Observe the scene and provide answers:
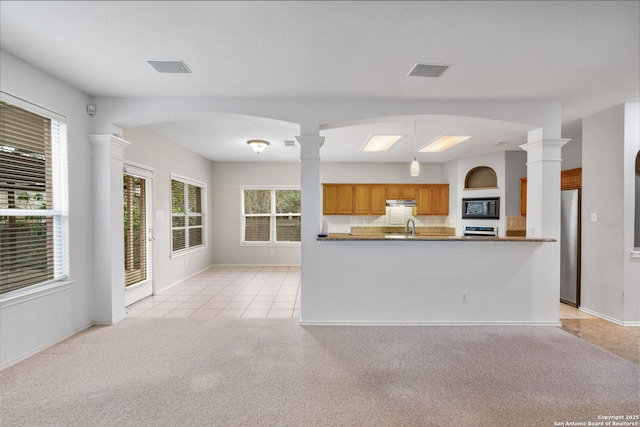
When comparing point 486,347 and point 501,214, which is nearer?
point 486,347

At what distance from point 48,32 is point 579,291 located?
6.55 metres

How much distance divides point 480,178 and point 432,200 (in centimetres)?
116

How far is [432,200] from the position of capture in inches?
290

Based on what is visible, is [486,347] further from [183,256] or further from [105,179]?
[183,256]

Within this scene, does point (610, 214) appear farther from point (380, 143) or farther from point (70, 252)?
point (70, 252)

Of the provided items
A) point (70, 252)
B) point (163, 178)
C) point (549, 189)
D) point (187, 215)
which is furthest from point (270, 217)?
point (549, 189)

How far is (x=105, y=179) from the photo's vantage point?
346 cm

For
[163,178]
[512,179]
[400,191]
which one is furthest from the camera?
[400,191]

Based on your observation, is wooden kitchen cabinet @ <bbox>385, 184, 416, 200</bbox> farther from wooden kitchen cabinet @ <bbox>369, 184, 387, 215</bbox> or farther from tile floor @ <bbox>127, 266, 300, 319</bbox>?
tile floor @ <bbox>127, 266, 300, 319</bbox>

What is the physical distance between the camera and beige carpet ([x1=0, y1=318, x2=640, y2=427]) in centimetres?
194

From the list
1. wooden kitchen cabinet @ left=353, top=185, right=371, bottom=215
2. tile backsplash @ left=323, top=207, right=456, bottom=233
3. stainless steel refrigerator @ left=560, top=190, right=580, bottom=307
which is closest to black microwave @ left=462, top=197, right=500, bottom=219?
tile backsplash @ left=323, top=207, right=456, bottom=233

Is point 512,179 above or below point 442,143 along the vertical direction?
below

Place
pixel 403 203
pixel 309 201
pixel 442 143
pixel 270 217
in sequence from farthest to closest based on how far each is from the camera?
pixel 270 217 → pixel 403 203 → pixel 442 143 → pixel 309 201

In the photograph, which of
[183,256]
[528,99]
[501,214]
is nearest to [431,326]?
[528,99]
